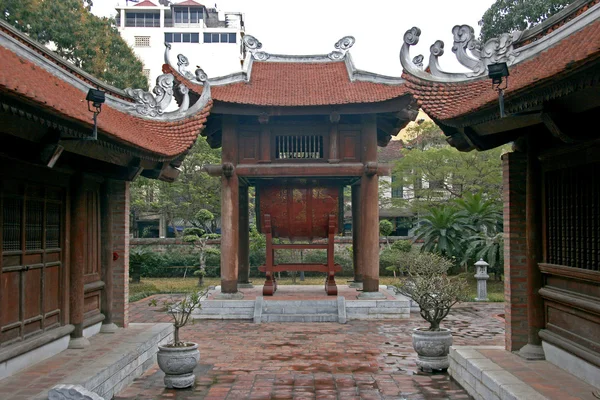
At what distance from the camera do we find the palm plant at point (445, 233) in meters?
24.6

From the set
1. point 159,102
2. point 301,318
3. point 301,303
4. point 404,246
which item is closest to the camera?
point 159,102

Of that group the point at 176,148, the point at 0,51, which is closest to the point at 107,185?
the point at 176,148

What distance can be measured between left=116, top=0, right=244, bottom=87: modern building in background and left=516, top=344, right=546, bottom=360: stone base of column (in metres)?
49.3

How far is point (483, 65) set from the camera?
886 centimetres

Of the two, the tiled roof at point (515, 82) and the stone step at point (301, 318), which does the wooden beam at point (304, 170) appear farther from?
the tiled roof at point (515, 82)

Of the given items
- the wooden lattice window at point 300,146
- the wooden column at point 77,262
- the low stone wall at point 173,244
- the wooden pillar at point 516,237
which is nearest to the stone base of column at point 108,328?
the wooden column at point 77,262

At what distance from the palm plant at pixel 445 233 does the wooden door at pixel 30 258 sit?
1781 centimetres

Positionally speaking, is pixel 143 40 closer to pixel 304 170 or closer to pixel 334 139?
pixel 334 139

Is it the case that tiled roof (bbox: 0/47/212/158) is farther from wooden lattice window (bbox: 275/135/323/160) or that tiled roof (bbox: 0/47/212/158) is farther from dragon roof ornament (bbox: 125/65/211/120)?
wooden lattice window (bbox: 275/135/323/160)

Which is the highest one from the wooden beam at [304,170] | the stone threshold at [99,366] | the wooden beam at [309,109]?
the wooden beam at [309,109]

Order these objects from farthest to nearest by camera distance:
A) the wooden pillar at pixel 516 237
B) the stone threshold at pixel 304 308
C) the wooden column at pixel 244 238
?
the wooden column at pixel 244 238
the stone threshold at pixel 304 308
the wooden pillar at pixel 516 237

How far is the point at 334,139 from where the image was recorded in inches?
640

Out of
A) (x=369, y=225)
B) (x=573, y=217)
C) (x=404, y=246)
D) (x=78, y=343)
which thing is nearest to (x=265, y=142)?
(x=369, y=225)

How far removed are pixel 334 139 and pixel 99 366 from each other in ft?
32.2
